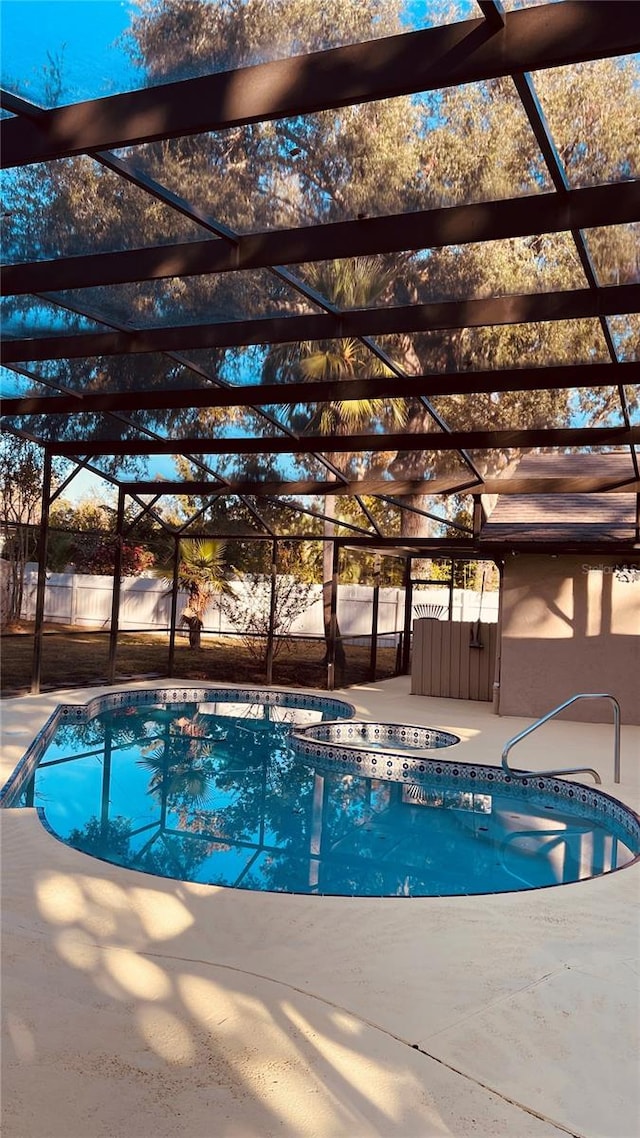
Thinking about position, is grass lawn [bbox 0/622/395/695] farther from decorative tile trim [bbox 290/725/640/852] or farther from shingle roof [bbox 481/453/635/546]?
decorative tile trim [bbox 290/725/640/852]

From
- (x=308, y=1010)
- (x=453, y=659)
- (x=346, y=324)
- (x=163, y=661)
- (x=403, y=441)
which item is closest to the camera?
(x=308, y=1010)

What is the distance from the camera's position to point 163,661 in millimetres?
18891

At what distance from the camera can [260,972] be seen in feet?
12.8

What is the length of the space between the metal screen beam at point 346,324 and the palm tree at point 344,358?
22 cm

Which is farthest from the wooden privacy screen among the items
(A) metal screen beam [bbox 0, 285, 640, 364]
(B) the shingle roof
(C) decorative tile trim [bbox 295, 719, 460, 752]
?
(A) metal screen beam [bbox 0, 285, 640, 364]

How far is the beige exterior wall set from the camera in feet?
40.7

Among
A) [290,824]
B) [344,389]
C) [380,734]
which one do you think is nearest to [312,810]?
[290,824]

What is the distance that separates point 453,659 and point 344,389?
24.9 ft

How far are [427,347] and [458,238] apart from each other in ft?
8.23

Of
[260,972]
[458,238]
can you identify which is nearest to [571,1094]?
[260,972]

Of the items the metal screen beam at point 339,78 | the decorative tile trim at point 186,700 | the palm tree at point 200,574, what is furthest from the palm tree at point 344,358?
the palm tree at point 200,574

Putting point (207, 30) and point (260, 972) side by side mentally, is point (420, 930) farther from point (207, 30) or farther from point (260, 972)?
point (207, 30)

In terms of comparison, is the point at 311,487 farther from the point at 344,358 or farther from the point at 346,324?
the point at 346,324

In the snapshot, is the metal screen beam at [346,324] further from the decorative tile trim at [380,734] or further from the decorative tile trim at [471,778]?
the decorative tile trim at [380,734]
